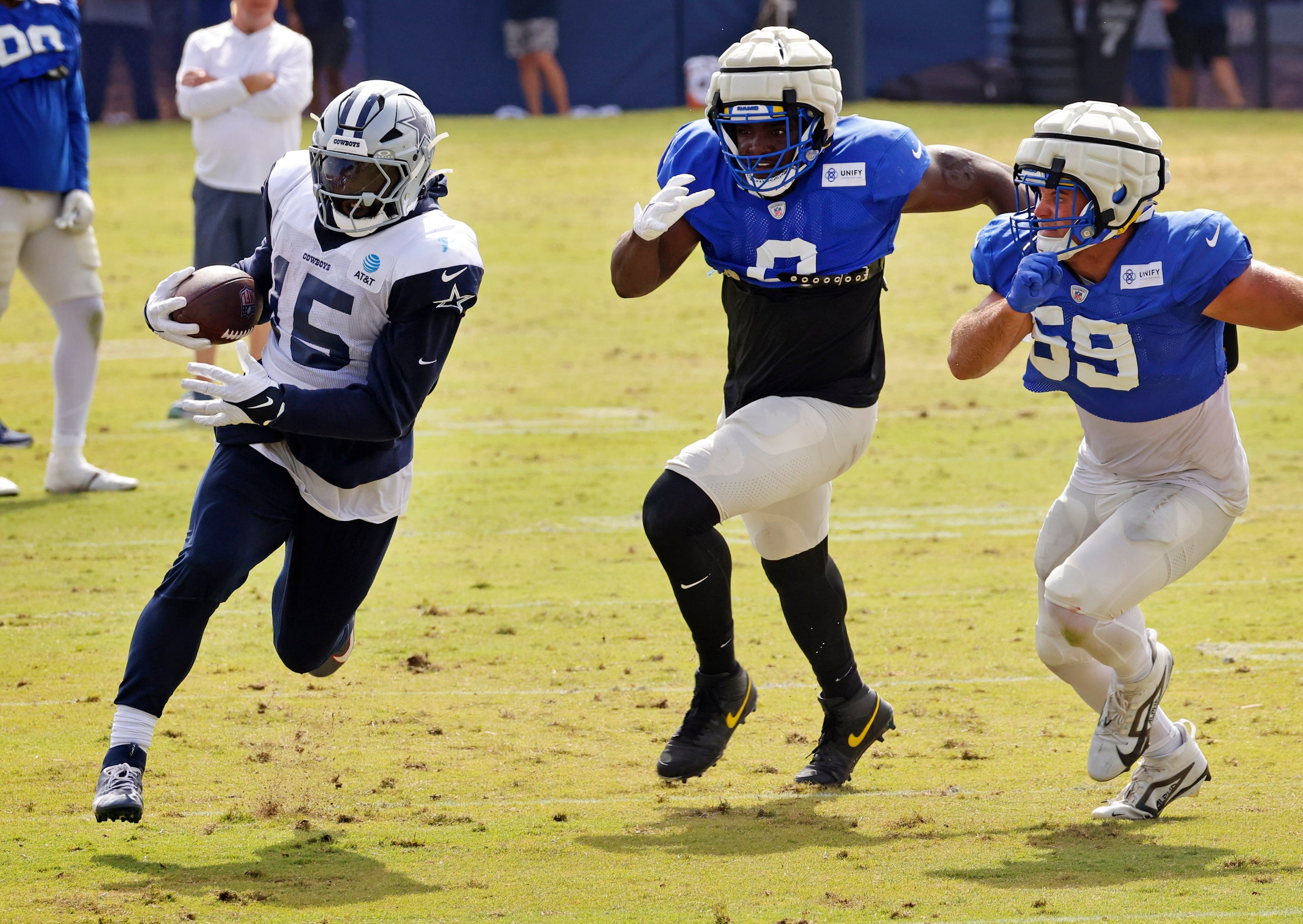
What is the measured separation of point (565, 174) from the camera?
16.8 m

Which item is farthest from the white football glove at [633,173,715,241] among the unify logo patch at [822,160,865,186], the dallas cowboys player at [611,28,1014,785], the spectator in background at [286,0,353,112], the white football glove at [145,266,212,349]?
the spectator in background at [286,0,353,112]

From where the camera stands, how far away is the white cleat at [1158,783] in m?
4.43

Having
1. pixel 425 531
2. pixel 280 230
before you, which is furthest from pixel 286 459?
pixel 425 531

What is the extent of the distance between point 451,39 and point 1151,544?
1600 cm

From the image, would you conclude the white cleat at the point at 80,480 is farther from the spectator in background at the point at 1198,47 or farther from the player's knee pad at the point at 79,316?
the spectator in background at the point at 1198,47

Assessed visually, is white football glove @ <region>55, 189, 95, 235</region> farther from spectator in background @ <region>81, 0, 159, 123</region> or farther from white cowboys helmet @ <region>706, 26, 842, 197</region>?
spectator in background @ <region>81, 0, 159, 123</region>

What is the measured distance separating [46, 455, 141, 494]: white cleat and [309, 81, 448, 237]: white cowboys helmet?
4168mm

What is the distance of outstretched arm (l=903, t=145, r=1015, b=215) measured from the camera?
15.5 ft

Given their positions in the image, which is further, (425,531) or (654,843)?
(425,531)

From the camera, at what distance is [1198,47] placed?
19.5m

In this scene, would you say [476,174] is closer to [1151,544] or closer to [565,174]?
[565,174]

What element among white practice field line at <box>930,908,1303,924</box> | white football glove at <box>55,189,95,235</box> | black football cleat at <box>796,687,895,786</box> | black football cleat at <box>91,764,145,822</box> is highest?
white football glove at <box>55,189,95,235</box>

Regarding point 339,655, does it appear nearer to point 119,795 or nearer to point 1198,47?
point 119,795

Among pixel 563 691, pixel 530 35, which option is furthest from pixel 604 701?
pixel 530 35
